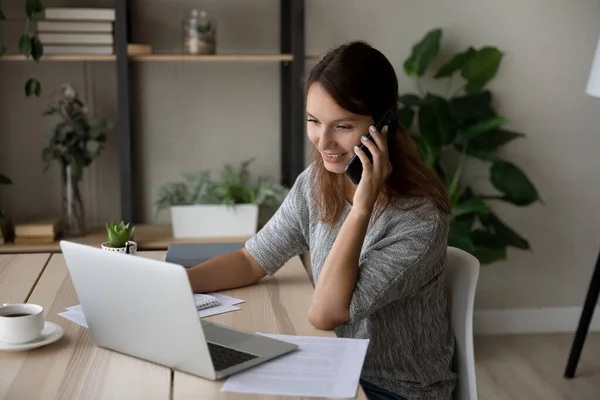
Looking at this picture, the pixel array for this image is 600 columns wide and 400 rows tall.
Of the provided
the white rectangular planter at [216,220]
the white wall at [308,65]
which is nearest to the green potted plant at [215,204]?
the white rectangular planter at [216,220]

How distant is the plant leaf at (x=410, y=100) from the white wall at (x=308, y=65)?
0.64ft

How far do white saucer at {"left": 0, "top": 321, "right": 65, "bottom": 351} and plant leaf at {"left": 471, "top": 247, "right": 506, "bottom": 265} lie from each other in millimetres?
2204

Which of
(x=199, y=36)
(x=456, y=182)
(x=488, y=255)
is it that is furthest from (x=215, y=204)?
(x=488, y=255)

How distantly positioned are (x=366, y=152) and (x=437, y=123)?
1.81 meters

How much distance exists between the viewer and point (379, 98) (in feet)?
5.94

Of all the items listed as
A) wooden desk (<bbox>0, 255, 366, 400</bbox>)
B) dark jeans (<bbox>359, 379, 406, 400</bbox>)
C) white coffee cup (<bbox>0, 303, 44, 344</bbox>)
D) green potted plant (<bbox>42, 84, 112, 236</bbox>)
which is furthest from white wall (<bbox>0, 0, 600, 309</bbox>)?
white coffee cup (<bbox>0, 303, 44, 344</bbox>)

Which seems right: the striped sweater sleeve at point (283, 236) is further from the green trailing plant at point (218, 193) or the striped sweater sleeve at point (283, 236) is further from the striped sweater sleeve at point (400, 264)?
the green trailing plant at point (218, 193)

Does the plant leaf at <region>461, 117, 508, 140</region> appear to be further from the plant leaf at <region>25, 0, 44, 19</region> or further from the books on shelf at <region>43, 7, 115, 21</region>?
the plant leaf at <region>25, 0, 44, 19</region>

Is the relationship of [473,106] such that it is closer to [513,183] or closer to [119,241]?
[513,183]

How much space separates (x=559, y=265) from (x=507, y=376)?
80 centimetres

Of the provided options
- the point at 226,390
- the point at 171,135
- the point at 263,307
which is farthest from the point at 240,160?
the point at 226,390

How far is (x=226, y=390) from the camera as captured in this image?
137 centimetres

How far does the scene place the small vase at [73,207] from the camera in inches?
133

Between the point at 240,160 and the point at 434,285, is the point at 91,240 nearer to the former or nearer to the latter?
the point at 240,160
